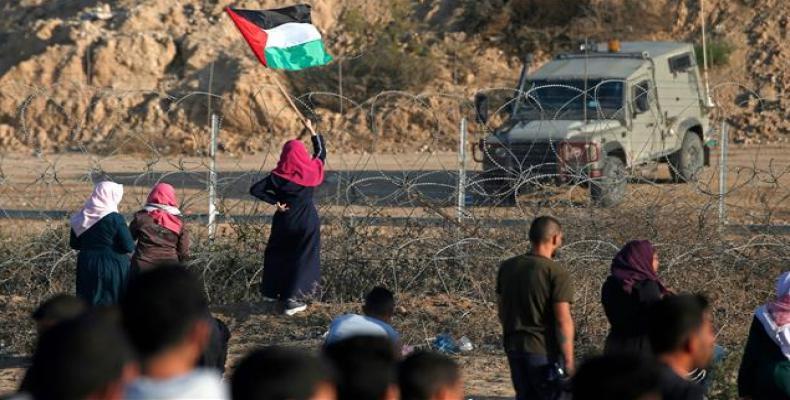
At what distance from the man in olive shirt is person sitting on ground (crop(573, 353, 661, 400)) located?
Answer: 7.34ft

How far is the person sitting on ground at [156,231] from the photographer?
853cm

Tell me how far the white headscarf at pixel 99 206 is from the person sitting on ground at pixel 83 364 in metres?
4.78

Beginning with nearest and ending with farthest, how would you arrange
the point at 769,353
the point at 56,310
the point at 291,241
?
the point at 56,310
the point at 769,353
the point at 291,241

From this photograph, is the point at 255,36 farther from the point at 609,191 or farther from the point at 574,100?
the point at 574,100

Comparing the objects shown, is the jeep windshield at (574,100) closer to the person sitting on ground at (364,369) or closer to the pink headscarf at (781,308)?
the pink headscarf at (781,308)

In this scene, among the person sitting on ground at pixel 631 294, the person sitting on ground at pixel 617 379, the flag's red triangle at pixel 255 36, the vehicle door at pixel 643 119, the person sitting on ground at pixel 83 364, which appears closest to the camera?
the person sitting on ground at pixel 83 364

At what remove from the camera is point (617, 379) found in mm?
3752

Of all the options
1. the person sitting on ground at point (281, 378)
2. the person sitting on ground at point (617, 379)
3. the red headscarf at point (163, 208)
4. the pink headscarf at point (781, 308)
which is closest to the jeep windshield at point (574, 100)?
the red headscarf at point (163, 208)

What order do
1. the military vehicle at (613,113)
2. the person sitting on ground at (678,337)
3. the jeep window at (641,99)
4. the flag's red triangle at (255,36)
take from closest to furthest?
1. the person sitting on ground at (678,337)
2. the flag's red triangle at (255,36)
3. the military vehicle at (613,113)
4. the jeep window at (641,99)

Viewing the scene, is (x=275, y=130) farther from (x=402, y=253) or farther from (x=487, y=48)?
(x=402, y=253)

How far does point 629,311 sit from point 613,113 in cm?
977

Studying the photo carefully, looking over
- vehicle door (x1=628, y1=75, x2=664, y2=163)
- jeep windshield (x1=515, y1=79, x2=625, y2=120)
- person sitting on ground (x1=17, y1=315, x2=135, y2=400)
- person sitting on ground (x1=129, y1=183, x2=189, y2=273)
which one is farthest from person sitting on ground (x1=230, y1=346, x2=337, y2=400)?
vehicle door (x1=628, y1=75, x2=664, y2=163)

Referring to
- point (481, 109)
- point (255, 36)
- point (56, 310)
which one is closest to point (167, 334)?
point (56, 310)

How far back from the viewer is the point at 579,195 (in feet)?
34.6
